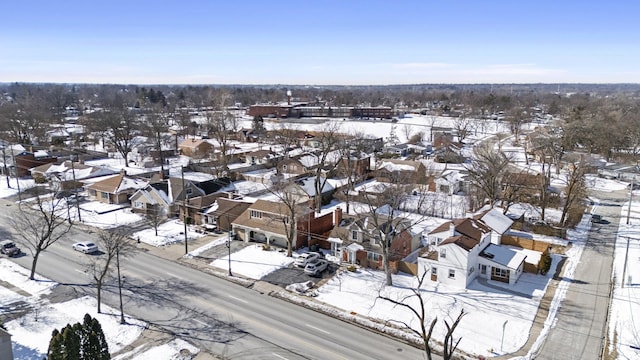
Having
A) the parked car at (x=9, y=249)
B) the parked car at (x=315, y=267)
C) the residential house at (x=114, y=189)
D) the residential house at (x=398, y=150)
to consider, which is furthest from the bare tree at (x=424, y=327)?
the residential house at (x=398, y=150)

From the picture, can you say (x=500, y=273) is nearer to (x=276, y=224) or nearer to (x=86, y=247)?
(x=276, y=224)

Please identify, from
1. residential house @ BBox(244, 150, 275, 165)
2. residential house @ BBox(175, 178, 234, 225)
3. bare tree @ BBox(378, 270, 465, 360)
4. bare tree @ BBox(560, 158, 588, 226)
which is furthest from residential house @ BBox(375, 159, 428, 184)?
bare tree @ BBox(378, 270, 465, 360)

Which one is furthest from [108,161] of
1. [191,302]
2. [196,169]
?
[191,302]

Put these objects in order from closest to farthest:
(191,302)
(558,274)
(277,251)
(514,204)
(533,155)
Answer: (191,302) < (558,274) < (277,251) < (514,204) < (533,155)

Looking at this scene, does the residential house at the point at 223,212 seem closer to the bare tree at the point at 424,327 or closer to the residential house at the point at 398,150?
the bare tree at the point at 424,327

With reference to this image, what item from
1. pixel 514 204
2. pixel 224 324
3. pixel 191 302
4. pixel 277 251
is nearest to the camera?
pixel 224 324

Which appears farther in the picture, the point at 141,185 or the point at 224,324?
the point at 141,185

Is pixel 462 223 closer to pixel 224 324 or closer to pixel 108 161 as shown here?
pixel 224 324
